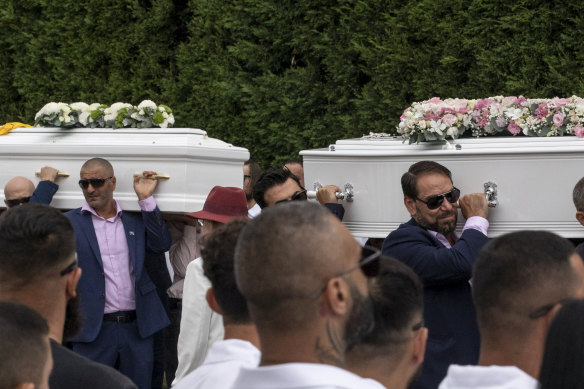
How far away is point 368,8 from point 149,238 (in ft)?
11.0

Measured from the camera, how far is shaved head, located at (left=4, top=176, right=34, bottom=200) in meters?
6.77

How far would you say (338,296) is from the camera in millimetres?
2189

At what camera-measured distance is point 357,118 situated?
884 centimetres

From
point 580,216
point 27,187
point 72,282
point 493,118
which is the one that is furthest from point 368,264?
point 27,187

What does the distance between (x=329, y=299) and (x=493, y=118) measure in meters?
3.60

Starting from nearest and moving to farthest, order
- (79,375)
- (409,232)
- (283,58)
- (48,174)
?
1. (79,375)
2. (409,232)
3. (48,174)
4. (283,58)

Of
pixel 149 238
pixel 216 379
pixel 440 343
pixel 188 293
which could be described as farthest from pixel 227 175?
pixel 216 379

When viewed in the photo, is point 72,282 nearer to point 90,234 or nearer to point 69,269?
point 69,269

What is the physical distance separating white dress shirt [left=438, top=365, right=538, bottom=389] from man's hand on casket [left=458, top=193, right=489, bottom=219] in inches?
110

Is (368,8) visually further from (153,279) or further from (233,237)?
(233,237)

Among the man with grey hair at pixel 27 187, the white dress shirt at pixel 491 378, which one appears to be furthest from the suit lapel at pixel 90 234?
the white dress shirt at pixel 491 378

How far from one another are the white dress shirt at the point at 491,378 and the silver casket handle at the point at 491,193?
295 cm

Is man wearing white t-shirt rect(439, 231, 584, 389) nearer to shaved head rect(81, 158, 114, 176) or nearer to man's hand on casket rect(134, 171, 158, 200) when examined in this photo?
man's hand on casket rect(134, 171, 158, 200)

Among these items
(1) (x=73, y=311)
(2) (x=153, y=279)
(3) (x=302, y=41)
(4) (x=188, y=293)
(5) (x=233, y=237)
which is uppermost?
(3) (x=302, y=41)
